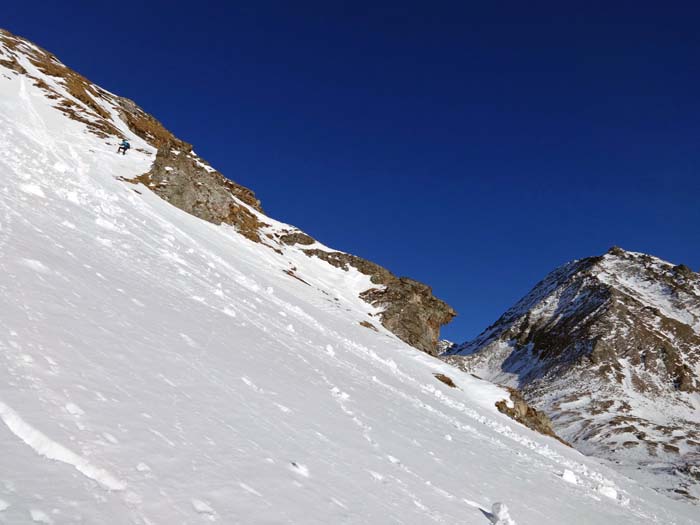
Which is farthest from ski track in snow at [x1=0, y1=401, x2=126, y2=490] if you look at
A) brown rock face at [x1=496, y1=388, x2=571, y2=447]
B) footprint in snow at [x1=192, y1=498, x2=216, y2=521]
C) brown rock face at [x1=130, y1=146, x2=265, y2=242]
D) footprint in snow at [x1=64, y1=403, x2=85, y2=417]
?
brown rock face at [x1=130, y1=146, x2=265, y2=242]

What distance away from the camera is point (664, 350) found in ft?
475

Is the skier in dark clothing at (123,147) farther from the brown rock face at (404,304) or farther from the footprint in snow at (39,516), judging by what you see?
the footprint in snow at (39,516)

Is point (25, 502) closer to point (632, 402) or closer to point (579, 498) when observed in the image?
point (579, 498)

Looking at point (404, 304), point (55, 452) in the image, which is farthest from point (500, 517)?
point (404, 304)

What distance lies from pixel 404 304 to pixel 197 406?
162ft

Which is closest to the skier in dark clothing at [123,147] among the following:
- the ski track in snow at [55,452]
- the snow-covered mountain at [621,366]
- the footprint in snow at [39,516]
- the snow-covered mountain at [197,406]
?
the snow-covered mountain at [197,406]

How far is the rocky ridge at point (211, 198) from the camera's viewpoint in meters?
43.4

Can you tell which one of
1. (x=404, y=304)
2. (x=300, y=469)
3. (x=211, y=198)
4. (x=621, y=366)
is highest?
(x=621, y=366)

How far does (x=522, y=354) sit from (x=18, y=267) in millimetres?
182709

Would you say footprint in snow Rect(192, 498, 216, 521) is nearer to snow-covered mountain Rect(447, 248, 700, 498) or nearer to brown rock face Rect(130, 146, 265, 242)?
brown rock face Rect(130, 146, 265, 242)

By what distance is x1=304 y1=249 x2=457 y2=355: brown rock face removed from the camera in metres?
52.5

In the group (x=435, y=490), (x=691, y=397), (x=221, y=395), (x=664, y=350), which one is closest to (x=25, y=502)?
(x=221, y=395)

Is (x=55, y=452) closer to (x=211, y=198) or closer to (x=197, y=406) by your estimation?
(x=197, y=406)

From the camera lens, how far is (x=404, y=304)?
55.3m
